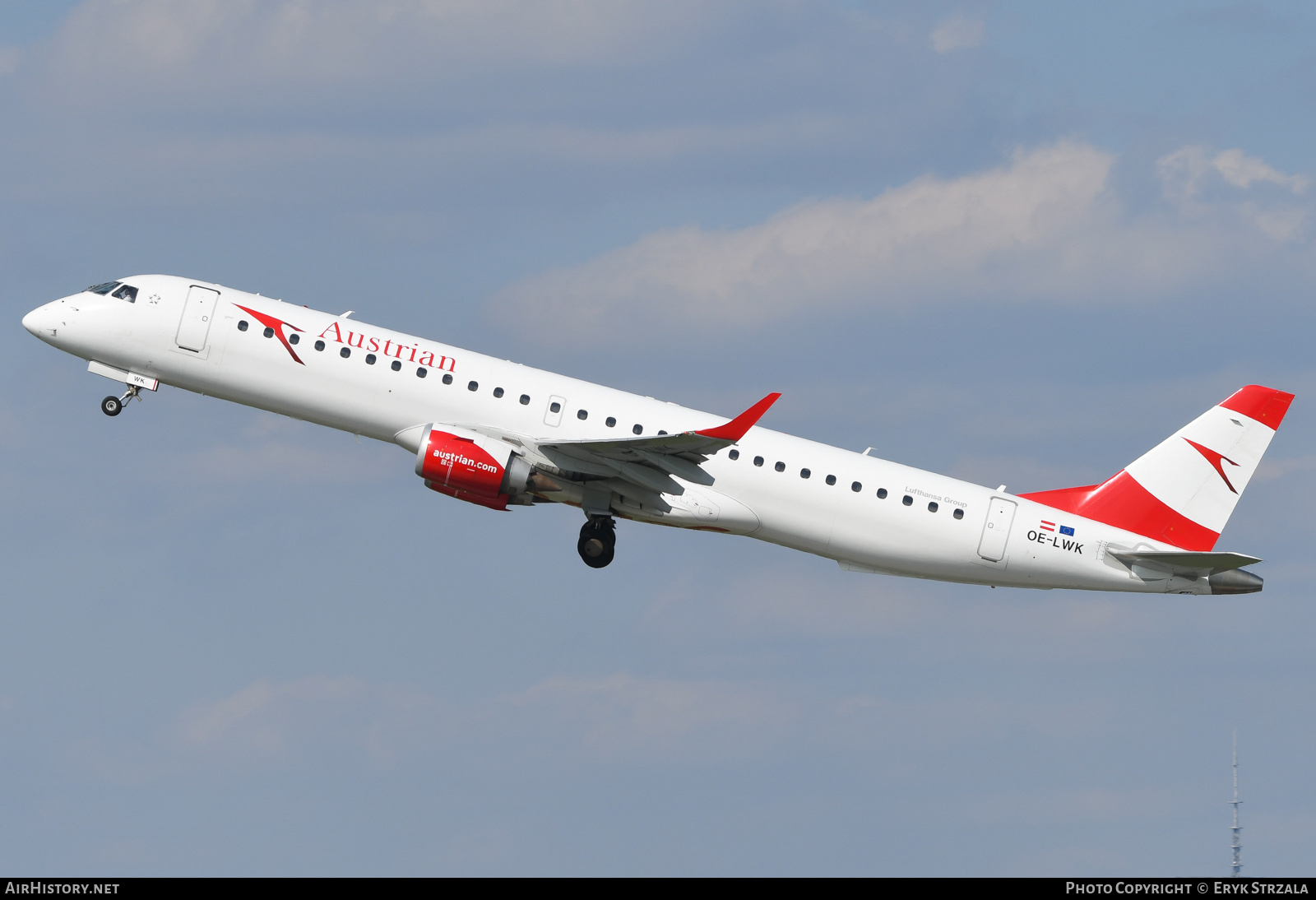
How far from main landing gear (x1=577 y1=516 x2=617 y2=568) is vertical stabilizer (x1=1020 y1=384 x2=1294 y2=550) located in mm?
13016

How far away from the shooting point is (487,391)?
152 ft

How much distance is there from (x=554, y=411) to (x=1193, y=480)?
20374 mm

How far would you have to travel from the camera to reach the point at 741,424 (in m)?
42.0

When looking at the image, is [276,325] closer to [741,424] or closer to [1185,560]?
[741,424]

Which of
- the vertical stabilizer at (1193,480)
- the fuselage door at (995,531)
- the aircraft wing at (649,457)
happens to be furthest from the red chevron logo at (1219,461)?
the aircraft wing at (649,457)

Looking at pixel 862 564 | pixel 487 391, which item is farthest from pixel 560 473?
pixel 862 564

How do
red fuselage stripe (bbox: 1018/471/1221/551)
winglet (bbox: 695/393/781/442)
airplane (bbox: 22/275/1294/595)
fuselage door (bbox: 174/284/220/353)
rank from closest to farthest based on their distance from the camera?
winglet (bbox: 695/393/781/442), airplane (bbox: 22/275/1294/595), fuselage door (bbox: 174/284/220/353), red fuselage stripe (bbox: 1018/471/1221/551)

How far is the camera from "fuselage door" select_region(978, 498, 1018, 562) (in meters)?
48.7

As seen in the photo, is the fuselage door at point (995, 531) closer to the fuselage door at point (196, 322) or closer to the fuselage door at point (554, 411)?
the fuselage door at point (554, 411)

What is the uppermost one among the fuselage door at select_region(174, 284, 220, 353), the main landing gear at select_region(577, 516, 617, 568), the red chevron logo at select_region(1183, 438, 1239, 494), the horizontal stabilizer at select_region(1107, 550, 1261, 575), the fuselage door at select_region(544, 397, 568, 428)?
the red chevron logo at select_region(1183, 438, 1239, 494)

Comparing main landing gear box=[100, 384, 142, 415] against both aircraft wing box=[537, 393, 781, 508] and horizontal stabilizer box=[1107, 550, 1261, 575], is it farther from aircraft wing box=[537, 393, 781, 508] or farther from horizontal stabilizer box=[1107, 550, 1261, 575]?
horizontal stabilizer box=[1107, 550, 1261, 575]

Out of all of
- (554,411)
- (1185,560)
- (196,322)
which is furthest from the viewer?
(1185,560)

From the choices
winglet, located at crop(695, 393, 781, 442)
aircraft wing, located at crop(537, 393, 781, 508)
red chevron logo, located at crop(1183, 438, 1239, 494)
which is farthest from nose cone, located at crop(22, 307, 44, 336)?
red chevron logo, located at crop(1183, 438, 1239, 494)

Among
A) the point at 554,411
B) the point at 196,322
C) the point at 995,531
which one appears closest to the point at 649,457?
the point at 554,411
